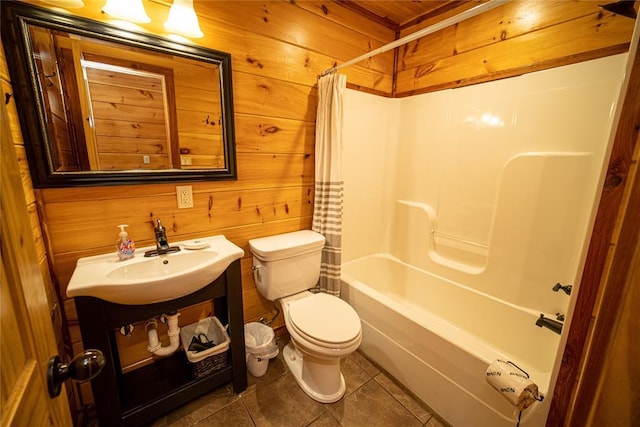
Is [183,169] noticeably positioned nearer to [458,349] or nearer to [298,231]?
[298,231]

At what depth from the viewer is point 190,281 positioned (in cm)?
113

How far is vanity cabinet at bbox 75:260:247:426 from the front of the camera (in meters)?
1.05

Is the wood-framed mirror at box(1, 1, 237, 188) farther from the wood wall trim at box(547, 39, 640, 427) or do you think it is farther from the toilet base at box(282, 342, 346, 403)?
the wood wall trim at box(547, 39, 640, 427)

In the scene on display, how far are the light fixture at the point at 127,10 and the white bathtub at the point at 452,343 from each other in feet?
5.97

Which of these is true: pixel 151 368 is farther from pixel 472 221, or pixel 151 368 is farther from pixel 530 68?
pixel 530 68

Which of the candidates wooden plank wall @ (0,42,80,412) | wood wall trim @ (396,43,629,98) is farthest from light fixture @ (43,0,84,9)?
wood wall trim @ (396,43,629,98)

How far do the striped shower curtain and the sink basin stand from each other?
67 centimetres

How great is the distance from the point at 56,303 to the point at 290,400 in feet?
4.04

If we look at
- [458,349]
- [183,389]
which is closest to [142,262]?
[183,389]

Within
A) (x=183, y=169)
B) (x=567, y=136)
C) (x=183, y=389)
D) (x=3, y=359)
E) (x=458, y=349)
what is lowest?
(x=183, y=389)

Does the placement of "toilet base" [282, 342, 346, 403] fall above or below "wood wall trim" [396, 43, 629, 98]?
below

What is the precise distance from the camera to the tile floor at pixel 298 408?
1.35m

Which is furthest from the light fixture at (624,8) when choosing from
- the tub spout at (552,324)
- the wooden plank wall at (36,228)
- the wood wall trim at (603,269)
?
the wooden plank wall at (36,228)

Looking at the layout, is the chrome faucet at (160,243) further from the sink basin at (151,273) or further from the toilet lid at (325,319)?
the toilet lid at (325,319)
